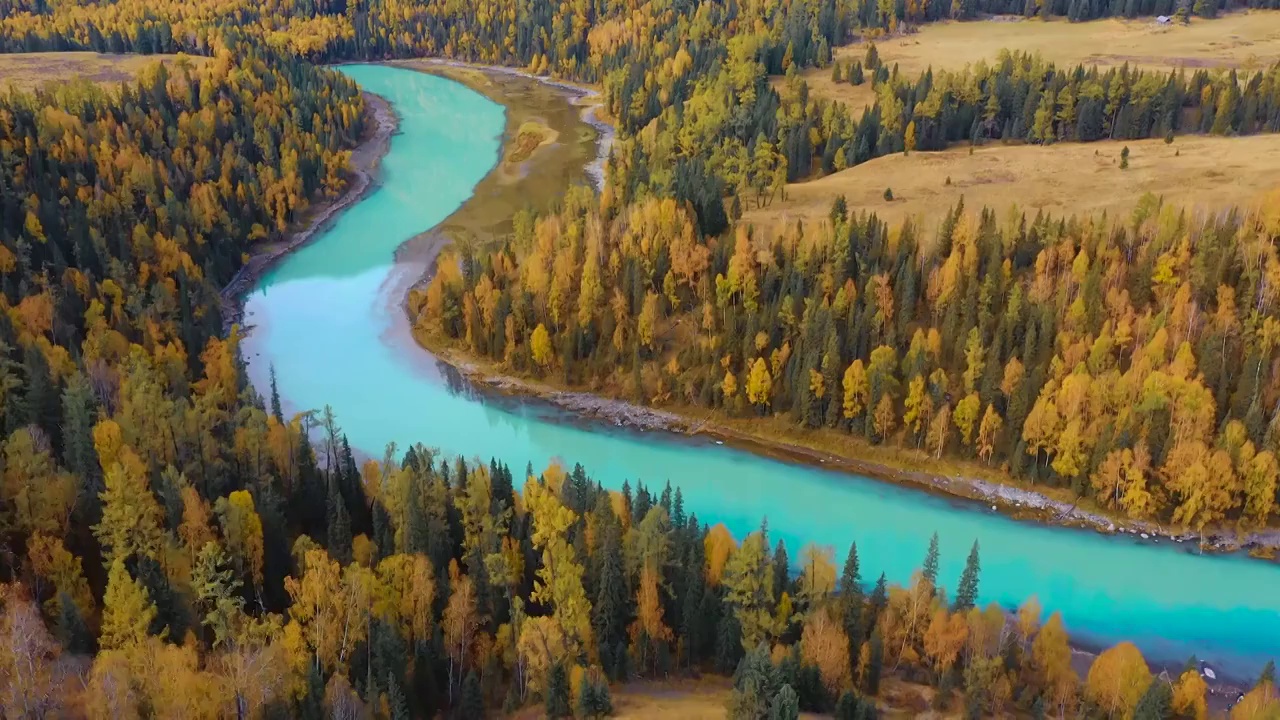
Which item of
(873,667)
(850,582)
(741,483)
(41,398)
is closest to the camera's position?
(873,667)

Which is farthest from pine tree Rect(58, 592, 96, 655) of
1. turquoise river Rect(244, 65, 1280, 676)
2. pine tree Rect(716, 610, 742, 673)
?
turquoise river Rect(244, 65, 1280, 676)

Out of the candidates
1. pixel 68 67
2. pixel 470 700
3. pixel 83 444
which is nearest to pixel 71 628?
pixel 83 444

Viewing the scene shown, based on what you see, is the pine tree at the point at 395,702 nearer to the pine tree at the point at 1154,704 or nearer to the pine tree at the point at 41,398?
the pine tree at the point at 1154,704

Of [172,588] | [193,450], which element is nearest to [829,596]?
[172,588]

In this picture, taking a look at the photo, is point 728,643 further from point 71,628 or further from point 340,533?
point 71,628

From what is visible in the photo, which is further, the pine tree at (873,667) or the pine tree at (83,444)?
the pine tree at (83,444)

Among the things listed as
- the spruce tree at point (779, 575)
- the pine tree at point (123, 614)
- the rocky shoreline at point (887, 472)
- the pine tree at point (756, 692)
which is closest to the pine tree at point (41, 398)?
the pine tree at point (123, 614)
